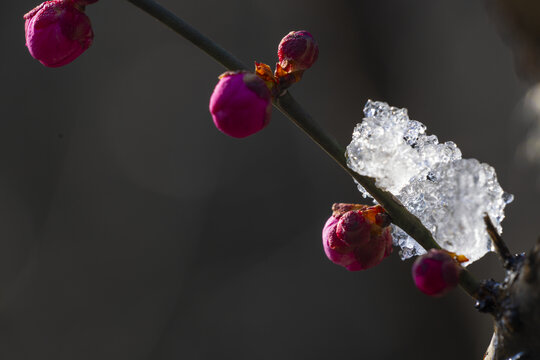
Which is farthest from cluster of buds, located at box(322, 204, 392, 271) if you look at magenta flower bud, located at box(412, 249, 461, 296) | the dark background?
the dark background

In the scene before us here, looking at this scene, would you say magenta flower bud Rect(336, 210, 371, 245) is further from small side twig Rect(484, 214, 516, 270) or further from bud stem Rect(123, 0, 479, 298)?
small side twig Rect(484, 214, 516, 270)

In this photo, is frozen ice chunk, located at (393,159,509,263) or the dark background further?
the dark background

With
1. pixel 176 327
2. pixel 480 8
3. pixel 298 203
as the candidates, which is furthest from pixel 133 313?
pixel 480 8

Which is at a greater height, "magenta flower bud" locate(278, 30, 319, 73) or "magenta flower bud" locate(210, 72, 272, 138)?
"magenta flower bud" locate(278, 30, 319, 73)

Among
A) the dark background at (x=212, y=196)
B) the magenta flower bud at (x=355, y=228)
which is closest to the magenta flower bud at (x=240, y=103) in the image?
the magenta flower bud at (x=355, y=228)

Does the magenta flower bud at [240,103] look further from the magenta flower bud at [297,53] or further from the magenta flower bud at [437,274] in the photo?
the magenta flower bud at [437,274]

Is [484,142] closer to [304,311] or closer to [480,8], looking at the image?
[480,8]
